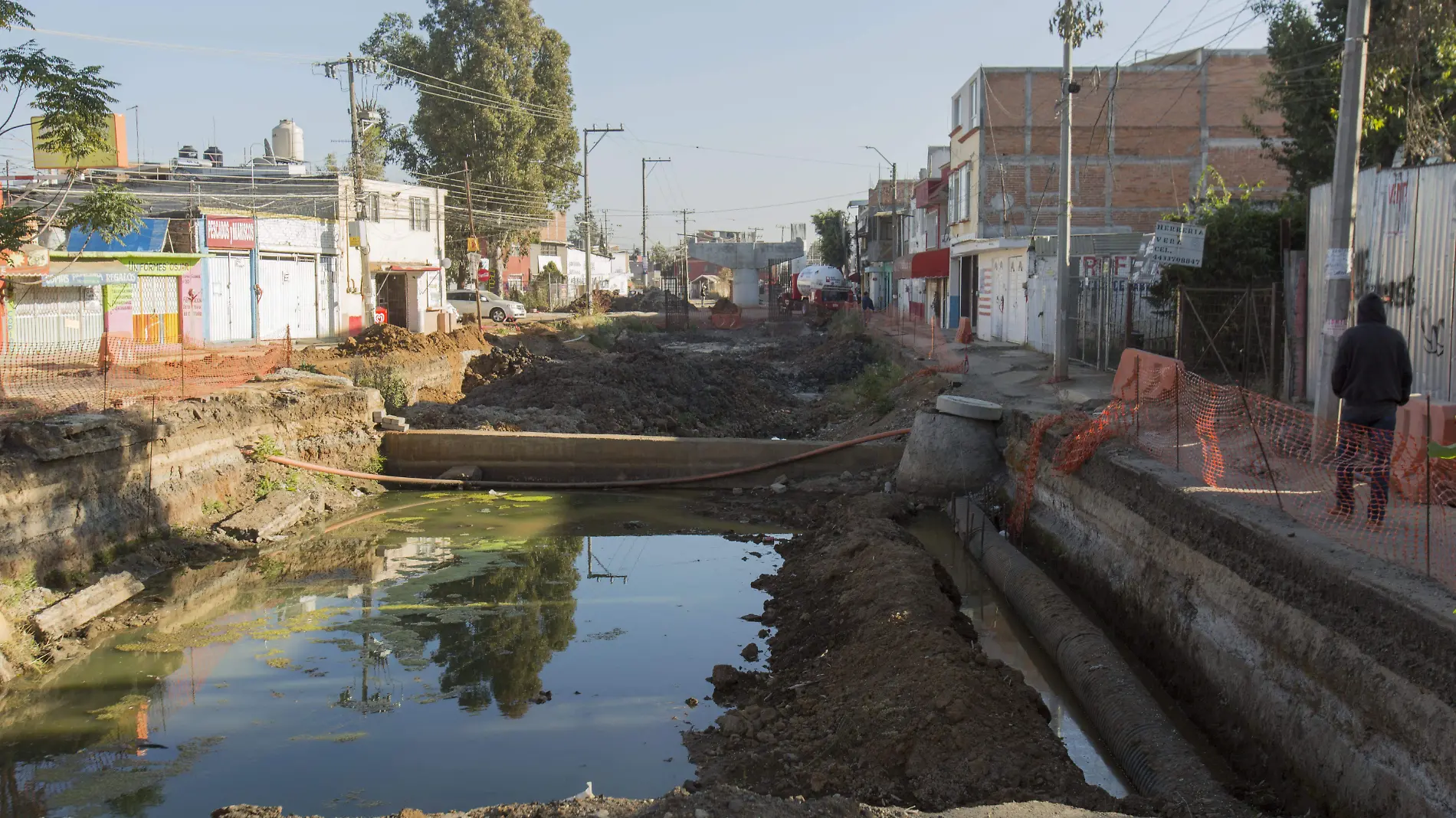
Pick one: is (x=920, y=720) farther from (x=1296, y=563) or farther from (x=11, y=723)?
(x=11, y=723)

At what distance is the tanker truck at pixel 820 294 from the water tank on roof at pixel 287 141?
2663cm

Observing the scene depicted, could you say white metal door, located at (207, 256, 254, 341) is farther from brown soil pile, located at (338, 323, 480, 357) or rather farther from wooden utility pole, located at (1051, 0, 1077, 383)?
wooden utility pole, located at (1051, 0, 1077, 383)

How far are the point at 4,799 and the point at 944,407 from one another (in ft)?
40.0

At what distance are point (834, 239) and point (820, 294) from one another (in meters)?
31.8

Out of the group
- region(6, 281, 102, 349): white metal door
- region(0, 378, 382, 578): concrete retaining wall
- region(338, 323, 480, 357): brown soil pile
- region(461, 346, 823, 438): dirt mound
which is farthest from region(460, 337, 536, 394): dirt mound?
region(0, 378, 382, 578): concrete retaining wall

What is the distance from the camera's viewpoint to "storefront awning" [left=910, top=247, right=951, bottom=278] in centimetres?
4375

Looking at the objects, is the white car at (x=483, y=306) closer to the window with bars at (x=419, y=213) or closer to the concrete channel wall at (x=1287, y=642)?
Result: the window with bars at (x=419, y=213)

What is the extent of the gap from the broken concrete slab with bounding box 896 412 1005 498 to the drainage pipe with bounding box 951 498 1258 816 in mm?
3635

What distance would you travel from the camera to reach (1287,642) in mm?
7445

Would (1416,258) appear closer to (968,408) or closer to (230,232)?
(968,408)

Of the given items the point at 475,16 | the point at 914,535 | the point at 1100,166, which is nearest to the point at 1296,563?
the point at 914,535

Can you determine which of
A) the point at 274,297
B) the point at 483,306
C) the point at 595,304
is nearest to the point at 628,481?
the point at 274,297

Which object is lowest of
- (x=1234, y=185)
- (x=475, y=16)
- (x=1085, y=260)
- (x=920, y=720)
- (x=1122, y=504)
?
(x=920, y=720)

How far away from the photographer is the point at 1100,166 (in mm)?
35438
